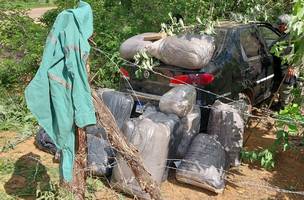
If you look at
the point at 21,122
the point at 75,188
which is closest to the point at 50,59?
the point at 75,188

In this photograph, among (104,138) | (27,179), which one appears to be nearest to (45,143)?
(27,179)

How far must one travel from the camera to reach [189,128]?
512cm

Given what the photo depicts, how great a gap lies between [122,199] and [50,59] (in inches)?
67.5

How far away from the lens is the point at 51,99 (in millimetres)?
3557

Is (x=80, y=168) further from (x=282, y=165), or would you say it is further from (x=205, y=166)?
(x=282, y=165)

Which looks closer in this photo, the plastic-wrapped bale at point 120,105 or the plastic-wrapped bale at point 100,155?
the plastic-wrapped bale at point 100,155

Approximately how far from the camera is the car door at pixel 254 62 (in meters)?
6.10

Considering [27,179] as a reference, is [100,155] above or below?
above

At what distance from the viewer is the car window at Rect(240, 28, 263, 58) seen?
242 inches

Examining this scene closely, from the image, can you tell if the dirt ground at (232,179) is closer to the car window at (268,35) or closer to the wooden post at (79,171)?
the wooden post at (79,171)

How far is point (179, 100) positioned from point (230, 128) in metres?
0.76

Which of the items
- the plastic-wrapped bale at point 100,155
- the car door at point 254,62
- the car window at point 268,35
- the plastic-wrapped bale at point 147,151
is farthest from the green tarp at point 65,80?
the car window at point 268,35

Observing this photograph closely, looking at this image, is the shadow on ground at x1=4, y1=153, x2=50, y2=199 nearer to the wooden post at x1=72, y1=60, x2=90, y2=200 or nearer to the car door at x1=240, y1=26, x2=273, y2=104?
the wooden post at x1=72, y1=60, x2=90, y2=200

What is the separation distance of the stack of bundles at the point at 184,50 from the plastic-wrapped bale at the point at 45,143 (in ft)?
5.51
